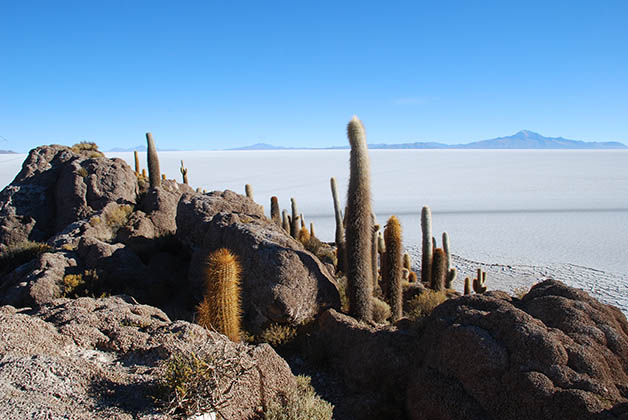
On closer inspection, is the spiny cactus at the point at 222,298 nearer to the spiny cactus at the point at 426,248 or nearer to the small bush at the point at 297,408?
the small bush at the point at 297,408

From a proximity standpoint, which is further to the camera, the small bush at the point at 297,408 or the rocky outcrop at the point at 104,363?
the small bush at the point at 297,408

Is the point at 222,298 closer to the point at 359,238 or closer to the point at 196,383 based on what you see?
the point at 196,383

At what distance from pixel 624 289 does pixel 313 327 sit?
503 inches

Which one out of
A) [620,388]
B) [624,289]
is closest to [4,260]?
[620,388]

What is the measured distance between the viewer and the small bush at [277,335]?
6.75 meters

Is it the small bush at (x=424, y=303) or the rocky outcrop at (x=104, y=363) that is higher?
the rocky outcrop at (x=104, y=363)

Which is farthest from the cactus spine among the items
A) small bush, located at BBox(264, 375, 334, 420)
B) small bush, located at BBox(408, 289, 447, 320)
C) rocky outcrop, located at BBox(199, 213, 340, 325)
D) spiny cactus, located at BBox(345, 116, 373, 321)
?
small bush, located at BBox(264, 375, 334, 420)

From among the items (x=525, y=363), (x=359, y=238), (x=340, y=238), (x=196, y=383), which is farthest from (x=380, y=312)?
(x=340, y=238)

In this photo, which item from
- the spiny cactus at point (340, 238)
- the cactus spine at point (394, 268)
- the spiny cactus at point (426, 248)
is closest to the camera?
the cactus spine at point (394, 268)

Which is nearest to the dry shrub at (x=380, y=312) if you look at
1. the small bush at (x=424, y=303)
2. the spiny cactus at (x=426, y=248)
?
the small bush at (x=424, y=303)

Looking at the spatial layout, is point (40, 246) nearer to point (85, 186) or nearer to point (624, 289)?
point (85, 186)

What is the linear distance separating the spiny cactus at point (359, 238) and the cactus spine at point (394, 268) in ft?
3.13

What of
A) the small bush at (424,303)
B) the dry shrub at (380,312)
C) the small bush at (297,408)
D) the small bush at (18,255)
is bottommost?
the small bush at (424,303)

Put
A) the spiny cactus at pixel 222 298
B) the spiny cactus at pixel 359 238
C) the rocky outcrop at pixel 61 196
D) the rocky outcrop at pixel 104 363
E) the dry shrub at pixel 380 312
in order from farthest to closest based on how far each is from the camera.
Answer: the rocky outcrop at pixel 61 196 → the dry shrub at pixel 380 312 → the spiny cactus at pixel 359 238 → the spiny cactus at pixel 222 298 → the rocky outcrop at pixel 104 363
